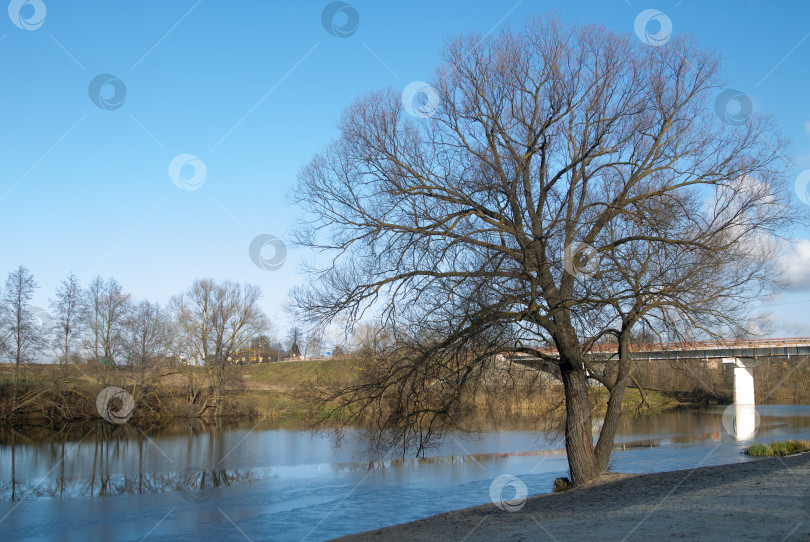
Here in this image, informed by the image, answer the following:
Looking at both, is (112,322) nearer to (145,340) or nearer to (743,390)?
(145,340)

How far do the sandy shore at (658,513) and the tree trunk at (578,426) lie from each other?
0.54 metres

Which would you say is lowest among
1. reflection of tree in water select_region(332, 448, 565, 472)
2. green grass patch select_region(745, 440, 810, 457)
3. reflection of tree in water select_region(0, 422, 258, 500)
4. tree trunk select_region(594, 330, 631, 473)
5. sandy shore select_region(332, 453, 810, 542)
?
reflection of tree in water select_region(0, 422, 258, 500)

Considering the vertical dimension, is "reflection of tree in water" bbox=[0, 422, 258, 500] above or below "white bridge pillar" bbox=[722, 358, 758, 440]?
below

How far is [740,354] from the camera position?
33.1 meters

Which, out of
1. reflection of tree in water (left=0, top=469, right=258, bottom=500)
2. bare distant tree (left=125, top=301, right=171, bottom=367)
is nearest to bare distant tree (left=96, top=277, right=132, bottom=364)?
bare distant tree (left=125, top=301, right=171, bottom=367)

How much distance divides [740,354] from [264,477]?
2537 centimetres

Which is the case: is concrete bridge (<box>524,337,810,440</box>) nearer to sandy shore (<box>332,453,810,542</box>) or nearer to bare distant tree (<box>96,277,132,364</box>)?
sandy shore (<box>332,453,810,542</box>)

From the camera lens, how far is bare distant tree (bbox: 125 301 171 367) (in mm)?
44625

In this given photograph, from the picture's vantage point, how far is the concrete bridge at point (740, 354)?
1500 centimetres

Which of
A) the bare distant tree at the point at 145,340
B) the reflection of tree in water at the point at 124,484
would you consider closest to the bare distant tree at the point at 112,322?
the bare distant tree at the point at 145,340

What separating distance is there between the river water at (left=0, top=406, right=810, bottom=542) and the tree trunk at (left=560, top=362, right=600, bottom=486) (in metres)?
1.89

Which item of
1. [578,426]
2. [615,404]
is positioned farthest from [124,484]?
[615,404]

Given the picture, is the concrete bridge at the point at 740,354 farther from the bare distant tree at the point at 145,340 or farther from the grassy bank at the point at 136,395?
the bare distant tree at the point at 145,340

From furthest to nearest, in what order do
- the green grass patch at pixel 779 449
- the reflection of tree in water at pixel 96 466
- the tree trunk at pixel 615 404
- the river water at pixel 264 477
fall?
the green grass patch at pixel 779 449
the reflection of tree in water at pixel 96 466
the river water at pixel 264 477
the tree trunk at pixel 615 404
